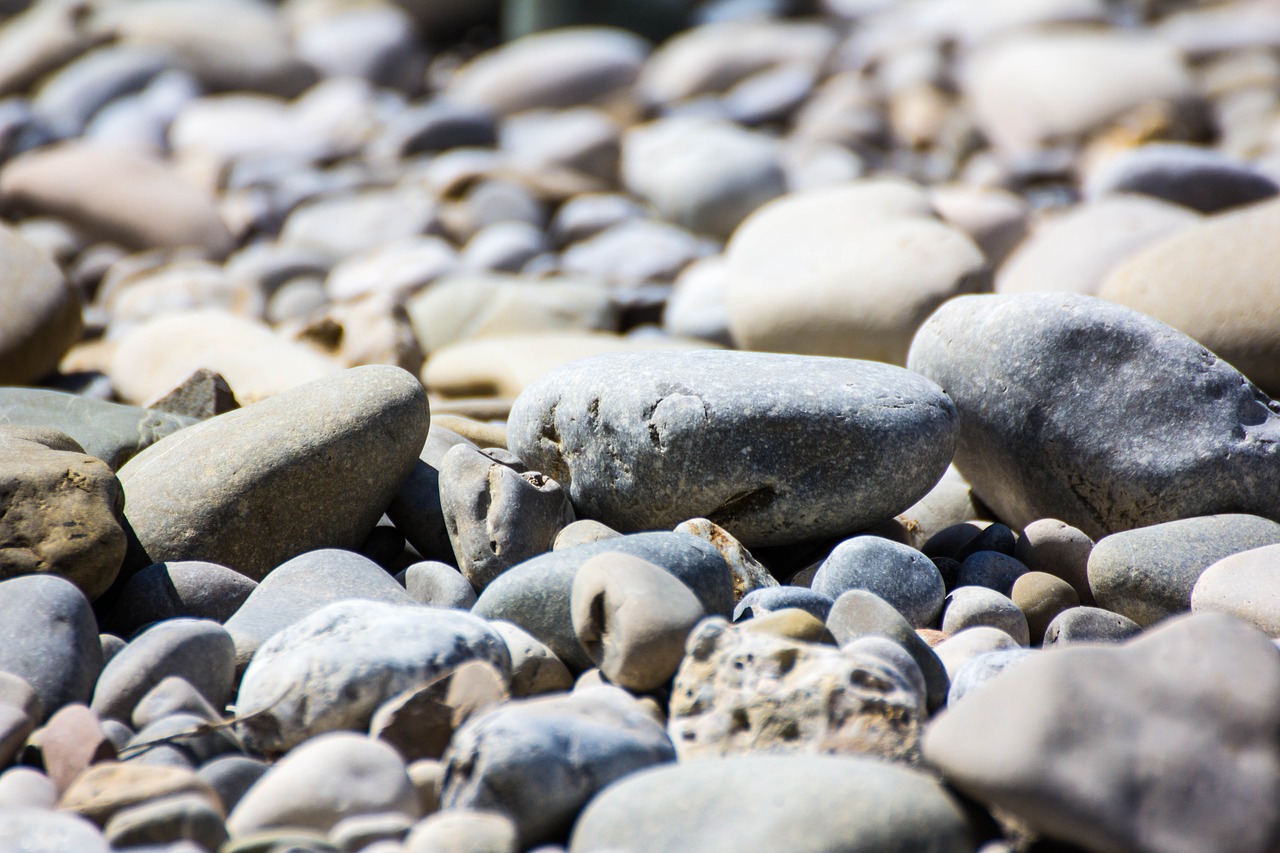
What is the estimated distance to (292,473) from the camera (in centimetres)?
264

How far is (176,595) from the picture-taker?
96.0 inches

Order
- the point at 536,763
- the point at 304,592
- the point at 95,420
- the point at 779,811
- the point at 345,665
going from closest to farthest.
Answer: the point at 779,811, the point at 536,763, the point at 345,665, the point at 304,592, the point at 95,420

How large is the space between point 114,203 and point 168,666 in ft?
18.5

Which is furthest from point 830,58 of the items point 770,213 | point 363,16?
point 770,213

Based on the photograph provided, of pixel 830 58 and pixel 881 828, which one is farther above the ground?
pixel 881 828

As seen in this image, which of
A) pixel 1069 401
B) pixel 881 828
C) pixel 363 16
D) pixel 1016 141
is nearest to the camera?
pixel 881 828

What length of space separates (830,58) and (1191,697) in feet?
29.7

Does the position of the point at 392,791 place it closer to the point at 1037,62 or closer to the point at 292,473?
the point at 292,473

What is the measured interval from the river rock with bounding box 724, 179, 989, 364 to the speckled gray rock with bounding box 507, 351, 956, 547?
130 cm

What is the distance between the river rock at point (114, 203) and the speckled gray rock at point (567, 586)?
17.3ft

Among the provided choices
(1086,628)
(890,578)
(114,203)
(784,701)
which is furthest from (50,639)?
(114,203)

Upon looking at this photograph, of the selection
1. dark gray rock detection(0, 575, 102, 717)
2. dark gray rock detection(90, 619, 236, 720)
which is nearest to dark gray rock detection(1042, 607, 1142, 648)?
dark gray rock detection(90, 619, 236, 720)

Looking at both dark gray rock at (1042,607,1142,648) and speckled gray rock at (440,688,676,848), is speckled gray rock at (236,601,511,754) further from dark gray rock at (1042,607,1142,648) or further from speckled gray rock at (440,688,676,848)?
dark gray rock at (1042,607,1142,648)

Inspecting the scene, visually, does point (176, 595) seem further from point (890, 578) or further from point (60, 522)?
point (890, 578)
